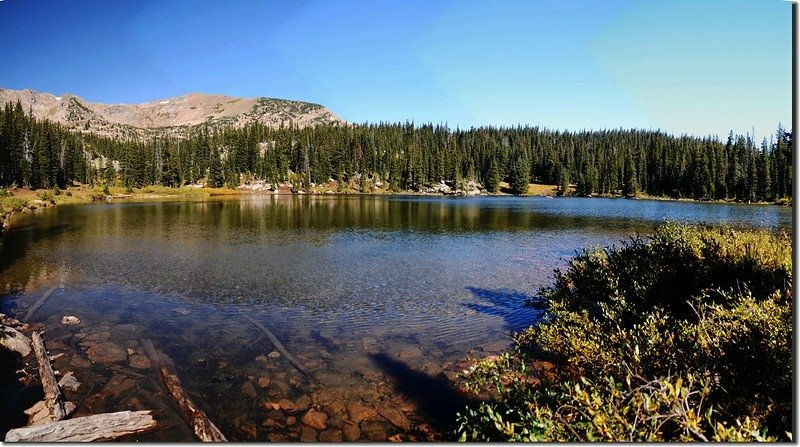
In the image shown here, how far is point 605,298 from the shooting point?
10922 mm

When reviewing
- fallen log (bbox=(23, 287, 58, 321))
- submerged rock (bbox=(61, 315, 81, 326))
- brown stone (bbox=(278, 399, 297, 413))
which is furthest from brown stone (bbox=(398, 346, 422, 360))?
A: fallen log (bbox=(23, 287, 58, 321))

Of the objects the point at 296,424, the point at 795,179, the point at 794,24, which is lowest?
the point at 296,424

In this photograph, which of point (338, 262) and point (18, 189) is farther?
point (18, 189)

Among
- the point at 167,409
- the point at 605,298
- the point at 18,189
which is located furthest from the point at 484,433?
the point at 18,189

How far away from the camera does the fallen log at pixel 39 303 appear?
13.0 metres

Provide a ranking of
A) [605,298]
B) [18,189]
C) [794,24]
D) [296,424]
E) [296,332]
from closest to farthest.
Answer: [794,24]
[296,424]
[605,298]
[296,332]
[18,189]

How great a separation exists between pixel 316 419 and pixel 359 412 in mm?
745

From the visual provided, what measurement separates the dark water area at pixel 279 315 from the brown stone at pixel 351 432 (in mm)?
48

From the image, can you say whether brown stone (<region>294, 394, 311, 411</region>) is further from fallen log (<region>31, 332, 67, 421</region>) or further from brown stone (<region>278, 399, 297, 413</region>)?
fallen log (<region>31, 332, 67, 421</region>)

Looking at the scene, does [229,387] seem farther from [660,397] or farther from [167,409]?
[660,397]

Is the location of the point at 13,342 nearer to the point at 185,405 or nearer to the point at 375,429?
the point at 185,405

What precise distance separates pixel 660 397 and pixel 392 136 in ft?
491

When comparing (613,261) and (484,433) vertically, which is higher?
(613,261)

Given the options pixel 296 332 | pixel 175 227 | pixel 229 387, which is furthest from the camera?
pixel 175 227
